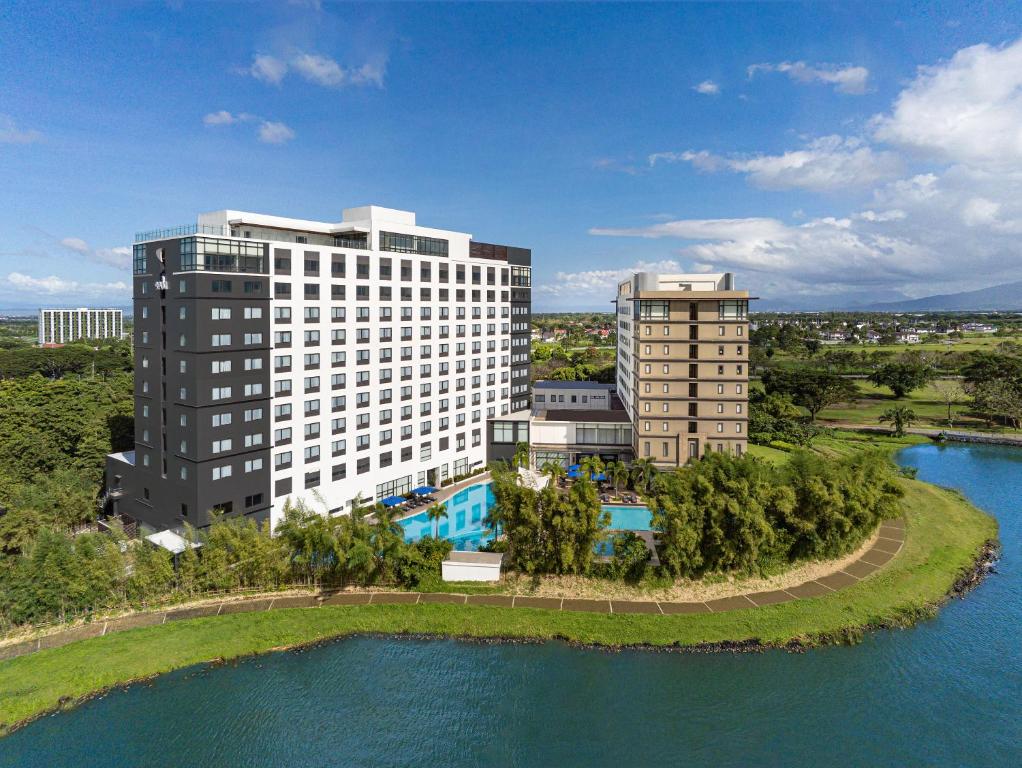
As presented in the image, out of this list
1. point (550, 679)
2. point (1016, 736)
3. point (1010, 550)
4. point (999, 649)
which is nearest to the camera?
point (1016, 736)

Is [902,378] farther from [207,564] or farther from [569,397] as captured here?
[207,564]

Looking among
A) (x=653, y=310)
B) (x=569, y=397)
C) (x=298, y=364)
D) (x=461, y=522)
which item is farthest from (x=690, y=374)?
(x=298, y=364)

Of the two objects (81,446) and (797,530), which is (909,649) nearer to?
(797,530)

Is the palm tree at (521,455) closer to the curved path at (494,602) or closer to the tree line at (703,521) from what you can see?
the tree line at (703,521)

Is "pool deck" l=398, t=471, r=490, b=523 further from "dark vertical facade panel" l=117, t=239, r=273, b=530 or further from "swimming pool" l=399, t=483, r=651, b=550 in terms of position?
"dark vertical facade panel" l=117, t=239, r=273, b=530

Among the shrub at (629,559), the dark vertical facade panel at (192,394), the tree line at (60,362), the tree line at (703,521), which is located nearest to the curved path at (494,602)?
the shrub at (629,559)

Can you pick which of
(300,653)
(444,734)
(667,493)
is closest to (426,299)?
(667,493)
